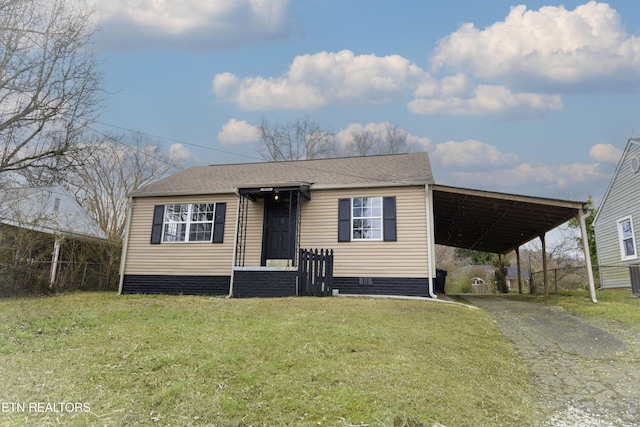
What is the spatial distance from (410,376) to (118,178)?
26115mm

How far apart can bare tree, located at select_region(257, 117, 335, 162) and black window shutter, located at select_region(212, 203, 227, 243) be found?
16.7m

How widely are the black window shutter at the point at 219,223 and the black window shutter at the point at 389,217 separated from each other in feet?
16.3

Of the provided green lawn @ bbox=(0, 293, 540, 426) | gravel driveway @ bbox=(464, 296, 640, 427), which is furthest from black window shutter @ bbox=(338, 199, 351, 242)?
green lawn @ bbox=(0, 293, 540, 426)

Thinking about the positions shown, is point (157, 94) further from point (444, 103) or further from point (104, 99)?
point (444, 103)

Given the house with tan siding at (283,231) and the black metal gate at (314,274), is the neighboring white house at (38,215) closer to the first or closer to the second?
the house with tan siding at (283,231)

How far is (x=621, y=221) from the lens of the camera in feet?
48.8

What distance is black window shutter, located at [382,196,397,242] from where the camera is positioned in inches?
404

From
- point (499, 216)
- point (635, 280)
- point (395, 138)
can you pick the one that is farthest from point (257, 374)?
point (395, 138)

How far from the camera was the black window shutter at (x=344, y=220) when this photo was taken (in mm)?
10641

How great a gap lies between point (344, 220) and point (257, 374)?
25.1ft

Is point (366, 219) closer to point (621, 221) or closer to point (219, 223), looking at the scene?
point (219, 223)

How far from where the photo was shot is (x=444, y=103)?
18453 mm

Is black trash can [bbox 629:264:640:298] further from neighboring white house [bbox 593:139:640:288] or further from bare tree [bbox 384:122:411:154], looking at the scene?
bare tree [bbox 384:122:411:154]

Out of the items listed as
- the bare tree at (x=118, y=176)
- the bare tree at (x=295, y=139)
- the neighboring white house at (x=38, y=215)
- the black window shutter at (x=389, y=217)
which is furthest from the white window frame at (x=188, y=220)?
the bare tree at (x=295, y=139)
